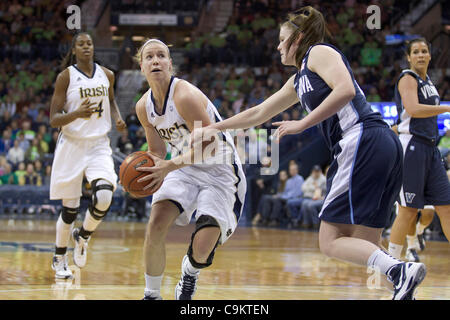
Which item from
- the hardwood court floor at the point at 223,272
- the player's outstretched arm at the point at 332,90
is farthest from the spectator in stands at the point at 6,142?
the player's outstretched arm at the point at 332,90

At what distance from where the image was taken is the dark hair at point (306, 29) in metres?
3.78

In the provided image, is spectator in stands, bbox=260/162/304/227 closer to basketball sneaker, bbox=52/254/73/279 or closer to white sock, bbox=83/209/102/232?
white sock, bbox=83/209/102/232

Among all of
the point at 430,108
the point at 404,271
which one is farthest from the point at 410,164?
the point at 404,271

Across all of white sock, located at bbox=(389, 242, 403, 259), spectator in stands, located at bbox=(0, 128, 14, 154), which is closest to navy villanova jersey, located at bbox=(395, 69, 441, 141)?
white sock, located at bbox=(389, 242, 403, 259)

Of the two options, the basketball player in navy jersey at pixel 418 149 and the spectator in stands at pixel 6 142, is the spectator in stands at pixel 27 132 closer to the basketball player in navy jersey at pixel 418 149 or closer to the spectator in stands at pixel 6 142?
the spectator in stands at pixel 6 142

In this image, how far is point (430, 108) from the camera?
5395mm

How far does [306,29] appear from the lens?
3.79 m

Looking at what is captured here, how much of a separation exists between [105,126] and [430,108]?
2819mm

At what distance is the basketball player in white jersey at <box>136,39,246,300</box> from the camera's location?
4.16 m

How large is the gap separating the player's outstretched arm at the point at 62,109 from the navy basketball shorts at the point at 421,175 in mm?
2690

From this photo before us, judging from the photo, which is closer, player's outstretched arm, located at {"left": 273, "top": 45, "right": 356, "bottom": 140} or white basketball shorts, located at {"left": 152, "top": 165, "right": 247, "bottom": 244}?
A: player's outstretched arm, located at {"left": 273, "top": 45, "right": 356, "bottom": 140}

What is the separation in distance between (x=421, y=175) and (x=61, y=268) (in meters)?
3.07

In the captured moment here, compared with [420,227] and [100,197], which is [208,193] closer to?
[100,197]
